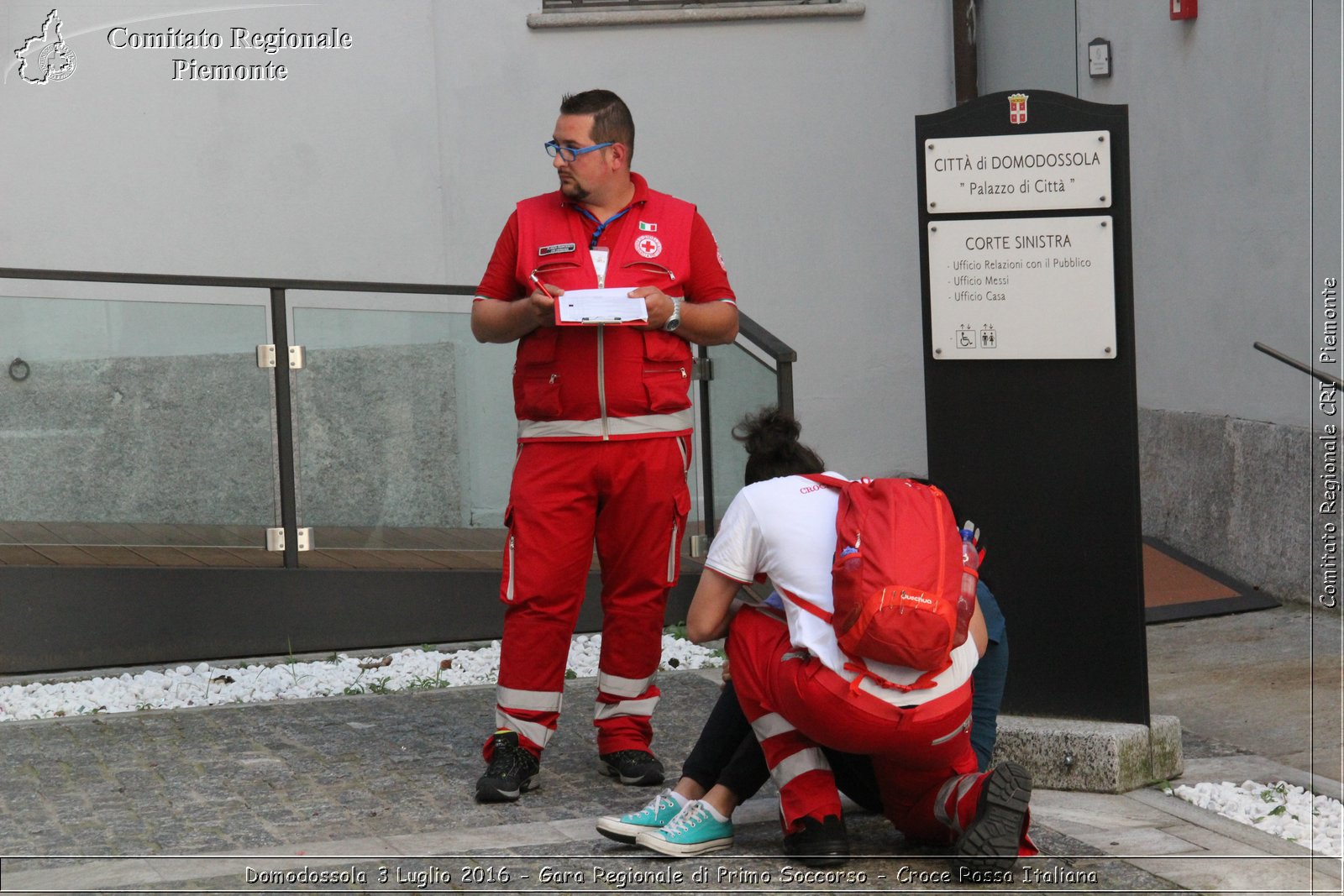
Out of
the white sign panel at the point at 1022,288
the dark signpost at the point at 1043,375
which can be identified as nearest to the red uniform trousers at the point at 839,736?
the dark signpost at the point at 1043,375

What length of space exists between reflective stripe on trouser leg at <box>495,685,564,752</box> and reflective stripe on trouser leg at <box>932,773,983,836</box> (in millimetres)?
1240

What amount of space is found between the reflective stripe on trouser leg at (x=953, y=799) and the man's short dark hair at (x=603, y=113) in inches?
76.8

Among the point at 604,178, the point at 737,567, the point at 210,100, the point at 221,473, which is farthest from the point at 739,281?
the point at 737,567

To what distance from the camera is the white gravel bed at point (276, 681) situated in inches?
227

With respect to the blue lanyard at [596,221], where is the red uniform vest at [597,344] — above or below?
below

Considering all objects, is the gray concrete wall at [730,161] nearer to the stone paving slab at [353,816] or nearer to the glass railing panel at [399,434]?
the glass railing panel at [399,434]

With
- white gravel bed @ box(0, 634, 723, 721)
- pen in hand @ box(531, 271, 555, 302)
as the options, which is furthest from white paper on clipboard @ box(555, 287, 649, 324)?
white gravel bed @ box(0, 634, 723, 721)

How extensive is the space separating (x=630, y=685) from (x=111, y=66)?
5.58 metres

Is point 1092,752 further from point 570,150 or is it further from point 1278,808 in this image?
point 570,150

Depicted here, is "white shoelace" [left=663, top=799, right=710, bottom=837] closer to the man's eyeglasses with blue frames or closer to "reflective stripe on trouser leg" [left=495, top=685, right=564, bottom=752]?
"reflective stripe on trouser leg" [left=495, top=685, right=564, bottom=752]

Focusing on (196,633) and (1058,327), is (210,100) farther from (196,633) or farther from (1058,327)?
(1058,327)

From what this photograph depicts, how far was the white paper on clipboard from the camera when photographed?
4.31 metres

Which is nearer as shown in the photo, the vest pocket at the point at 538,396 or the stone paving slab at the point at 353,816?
the stone paving slab at the point at 353,816

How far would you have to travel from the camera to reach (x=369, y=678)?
20.2ft
